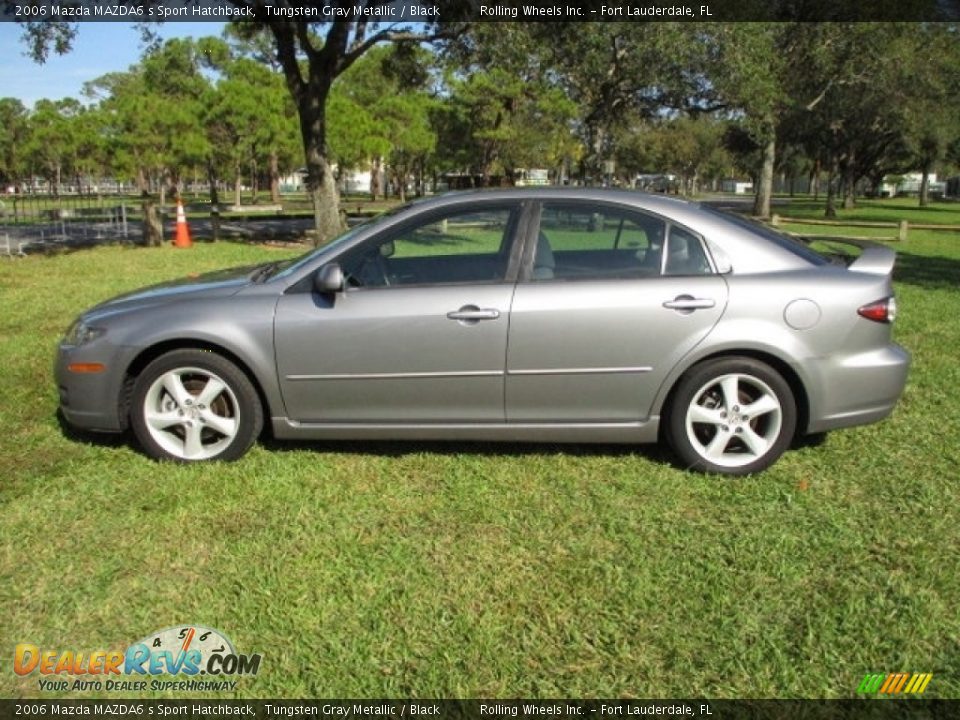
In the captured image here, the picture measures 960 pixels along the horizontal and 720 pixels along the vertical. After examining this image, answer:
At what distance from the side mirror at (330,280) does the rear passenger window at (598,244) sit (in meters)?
1.01

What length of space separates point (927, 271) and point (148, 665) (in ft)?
44.7

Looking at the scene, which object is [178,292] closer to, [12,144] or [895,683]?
[895,683]

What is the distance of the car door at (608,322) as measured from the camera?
12.5ft

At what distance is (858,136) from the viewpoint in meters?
45.8

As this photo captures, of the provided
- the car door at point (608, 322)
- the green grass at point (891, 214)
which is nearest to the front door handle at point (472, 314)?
the car door at point (608, 322)

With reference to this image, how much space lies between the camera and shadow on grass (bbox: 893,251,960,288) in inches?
441

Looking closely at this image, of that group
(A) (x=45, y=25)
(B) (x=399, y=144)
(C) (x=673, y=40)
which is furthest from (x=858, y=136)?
(A) (x=45, y=25)

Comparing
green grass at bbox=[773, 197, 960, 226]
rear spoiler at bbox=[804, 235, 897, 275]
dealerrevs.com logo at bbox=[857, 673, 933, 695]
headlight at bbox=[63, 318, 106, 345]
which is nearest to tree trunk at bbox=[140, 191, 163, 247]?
headlight at bbox=[63, 318, 106, 345]

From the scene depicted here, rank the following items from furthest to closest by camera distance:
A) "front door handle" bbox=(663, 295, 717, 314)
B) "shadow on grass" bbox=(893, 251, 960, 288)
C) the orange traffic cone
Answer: the orange traffic cone → "shadow on grass" bbox=(893, 251, 960, 288) → "front door handle" bbox=(663, 295, 717, 314)

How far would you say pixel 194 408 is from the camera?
4.04 metres

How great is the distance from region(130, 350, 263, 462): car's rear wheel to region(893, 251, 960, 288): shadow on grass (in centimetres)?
1034

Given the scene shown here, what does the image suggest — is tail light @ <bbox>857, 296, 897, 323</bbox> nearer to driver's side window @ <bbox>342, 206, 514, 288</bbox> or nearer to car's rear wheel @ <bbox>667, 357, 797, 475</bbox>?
car's rear wheel @ <bbox>667, 357, 797, 475</bbox>

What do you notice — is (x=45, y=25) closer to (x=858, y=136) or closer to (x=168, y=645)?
(x=168, y=645)

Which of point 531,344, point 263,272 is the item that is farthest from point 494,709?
point 263,272
